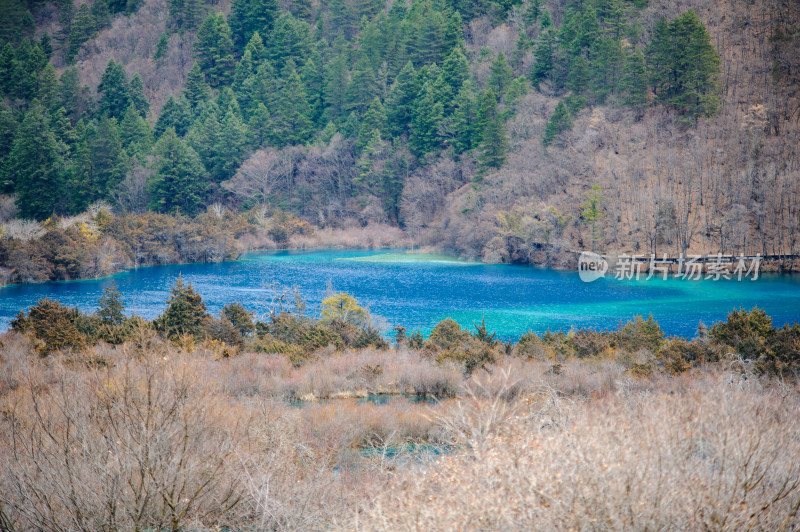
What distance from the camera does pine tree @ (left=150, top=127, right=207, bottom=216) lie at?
69.5 m

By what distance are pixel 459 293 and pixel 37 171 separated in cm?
4927

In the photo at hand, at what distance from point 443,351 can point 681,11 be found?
5543cm

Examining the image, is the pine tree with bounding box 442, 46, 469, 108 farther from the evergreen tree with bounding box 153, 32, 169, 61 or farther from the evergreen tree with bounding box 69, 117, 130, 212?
the evergreen tree with bounding box 153, 32, 169, 61

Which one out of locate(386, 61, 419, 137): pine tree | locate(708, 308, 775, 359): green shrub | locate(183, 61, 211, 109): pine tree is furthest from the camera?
locate(183, 61, 211, 109): pine tree

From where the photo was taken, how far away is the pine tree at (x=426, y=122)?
67.6 metres

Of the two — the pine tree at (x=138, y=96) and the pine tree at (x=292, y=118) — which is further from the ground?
the pine tree at (x=138, y=96)

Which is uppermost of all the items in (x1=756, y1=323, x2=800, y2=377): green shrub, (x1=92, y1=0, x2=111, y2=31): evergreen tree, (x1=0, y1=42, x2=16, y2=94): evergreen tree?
(x1=92, y1=0, x2=111, y2=31): evergreen tree

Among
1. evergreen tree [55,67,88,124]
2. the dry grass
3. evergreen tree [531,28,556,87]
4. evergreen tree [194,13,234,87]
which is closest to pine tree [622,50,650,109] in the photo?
evergreen tree [531,28,556,87]

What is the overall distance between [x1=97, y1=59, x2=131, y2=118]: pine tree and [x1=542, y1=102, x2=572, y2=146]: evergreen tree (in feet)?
178

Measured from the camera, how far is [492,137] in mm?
60281

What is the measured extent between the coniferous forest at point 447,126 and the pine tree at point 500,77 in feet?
0.91

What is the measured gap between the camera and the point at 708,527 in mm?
7383

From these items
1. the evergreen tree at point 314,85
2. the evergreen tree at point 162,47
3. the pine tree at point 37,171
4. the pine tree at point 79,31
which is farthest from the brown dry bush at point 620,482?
the pine tree at point 79,31

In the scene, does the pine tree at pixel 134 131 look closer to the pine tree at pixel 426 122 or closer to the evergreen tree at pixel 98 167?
the evergreen tree at pixel 98 167
